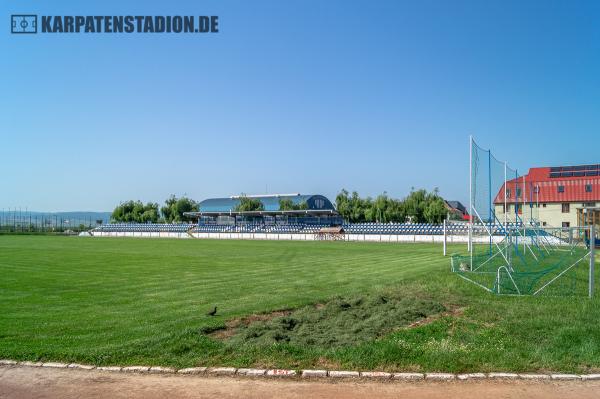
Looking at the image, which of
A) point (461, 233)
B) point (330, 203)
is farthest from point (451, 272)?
point (330, 203)

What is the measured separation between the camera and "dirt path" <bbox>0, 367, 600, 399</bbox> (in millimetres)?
6422

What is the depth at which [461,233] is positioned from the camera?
177 ft

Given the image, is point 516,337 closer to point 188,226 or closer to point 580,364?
point 580,364

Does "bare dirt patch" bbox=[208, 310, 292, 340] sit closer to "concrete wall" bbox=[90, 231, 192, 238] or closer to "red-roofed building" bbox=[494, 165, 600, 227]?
"red-roofed building" bbox=[494, 165, 600, 227]

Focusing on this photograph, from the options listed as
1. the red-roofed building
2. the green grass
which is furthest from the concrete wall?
the green grass

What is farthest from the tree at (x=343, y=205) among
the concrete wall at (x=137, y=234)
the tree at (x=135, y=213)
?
the tree at (x=135, y=213)

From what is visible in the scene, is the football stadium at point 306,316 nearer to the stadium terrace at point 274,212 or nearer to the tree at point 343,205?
the stadium terrace at point 274,212

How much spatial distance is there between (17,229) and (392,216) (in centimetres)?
6824

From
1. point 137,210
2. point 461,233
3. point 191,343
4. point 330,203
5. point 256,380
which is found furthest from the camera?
point 137,210

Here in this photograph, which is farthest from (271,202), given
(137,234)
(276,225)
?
(137,234)

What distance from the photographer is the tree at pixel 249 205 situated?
95431mm

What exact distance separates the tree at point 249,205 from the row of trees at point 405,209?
17.2 metres

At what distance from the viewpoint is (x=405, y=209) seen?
87062 millimetres

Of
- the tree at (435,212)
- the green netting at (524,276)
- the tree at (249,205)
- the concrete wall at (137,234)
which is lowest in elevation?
the concrete wall at (137,234)
